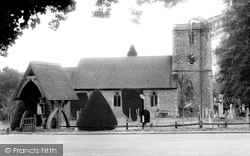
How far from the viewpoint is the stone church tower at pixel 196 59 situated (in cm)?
4738

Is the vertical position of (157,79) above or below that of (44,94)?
above

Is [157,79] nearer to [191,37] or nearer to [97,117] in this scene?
[191,37]

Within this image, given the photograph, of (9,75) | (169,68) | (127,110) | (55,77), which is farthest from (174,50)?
(9,75)

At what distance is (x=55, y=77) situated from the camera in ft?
99.2

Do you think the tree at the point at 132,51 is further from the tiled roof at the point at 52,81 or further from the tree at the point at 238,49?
the tiled roof at the point at 52,81

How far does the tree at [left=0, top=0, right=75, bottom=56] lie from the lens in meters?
7.59

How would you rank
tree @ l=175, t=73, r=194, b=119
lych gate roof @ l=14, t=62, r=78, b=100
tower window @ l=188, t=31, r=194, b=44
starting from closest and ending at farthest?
lych gate roof @ l=14, t=62, r=78, b=100 → tree @ l=175, t=73, r=194, b=119 → tower window @ l=188, t=31, r=194, b=44

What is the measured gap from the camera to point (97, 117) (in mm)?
27609

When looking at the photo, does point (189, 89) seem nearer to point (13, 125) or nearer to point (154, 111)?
point (154, 111)

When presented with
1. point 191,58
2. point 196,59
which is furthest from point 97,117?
point 196,59

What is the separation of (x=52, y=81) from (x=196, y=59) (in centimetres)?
2351

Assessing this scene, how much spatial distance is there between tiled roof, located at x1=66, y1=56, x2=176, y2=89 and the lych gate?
17390mm

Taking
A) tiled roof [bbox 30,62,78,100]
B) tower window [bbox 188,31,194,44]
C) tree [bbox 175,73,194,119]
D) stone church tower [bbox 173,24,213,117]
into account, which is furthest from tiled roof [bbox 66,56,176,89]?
tiled roof [bbox 30,62,78,100]

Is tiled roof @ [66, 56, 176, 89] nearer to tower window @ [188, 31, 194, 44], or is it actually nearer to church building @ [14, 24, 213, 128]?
church building @ [14, 24, 213, 128]
